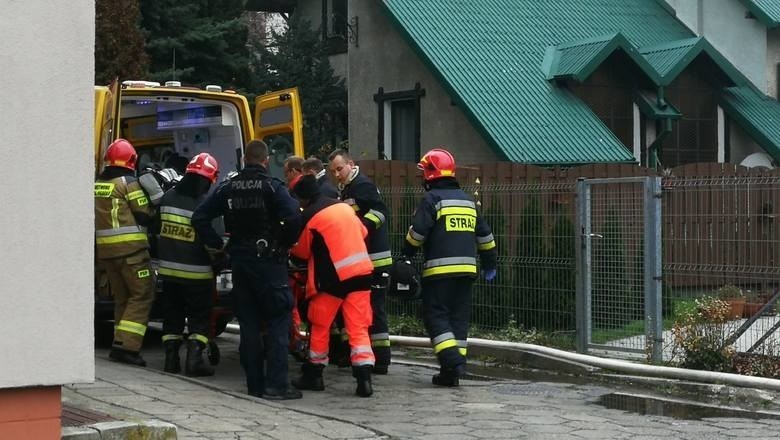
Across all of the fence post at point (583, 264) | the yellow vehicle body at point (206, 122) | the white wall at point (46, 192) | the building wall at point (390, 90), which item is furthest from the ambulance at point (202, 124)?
the building wall at point (390, 90)

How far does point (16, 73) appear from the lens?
646 cm

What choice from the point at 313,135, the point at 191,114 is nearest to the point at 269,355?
the point at 191,114

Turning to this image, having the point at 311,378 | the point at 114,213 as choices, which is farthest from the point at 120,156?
the point at 311,378

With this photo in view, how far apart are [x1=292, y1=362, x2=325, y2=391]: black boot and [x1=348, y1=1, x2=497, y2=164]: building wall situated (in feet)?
37.0

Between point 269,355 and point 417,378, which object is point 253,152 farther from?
point 417,378

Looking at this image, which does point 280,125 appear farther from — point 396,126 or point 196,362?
point 396,126

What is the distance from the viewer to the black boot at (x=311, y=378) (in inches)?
402

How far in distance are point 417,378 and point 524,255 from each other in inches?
92.9

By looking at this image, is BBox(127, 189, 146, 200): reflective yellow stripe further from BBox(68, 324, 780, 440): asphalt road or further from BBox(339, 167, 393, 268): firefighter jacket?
BBox(339, 167, 393, 268): firefighter jacket

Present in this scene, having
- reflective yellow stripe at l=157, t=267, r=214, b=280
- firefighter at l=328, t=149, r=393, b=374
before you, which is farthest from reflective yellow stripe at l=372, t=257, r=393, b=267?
reflective yellow stripe at l=157, t=267, r=214, b=280

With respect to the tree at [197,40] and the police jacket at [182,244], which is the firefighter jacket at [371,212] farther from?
the tree at [197,40]

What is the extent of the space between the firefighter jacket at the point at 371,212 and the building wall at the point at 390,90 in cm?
1026

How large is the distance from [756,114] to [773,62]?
70.4 inches

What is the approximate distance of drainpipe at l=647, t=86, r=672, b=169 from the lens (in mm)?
22312
